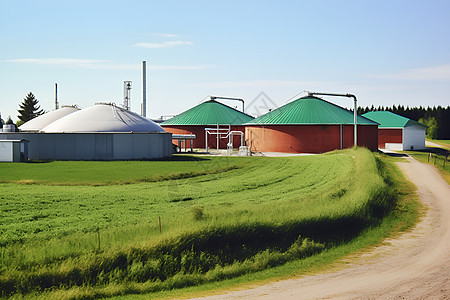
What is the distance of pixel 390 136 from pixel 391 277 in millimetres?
67068

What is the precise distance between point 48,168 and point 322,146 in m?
31.2

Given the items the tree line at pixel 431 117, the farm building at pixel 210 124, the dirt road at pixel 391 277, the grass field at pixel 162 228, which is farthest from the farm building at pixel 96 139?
A: the tree line at pixel 431 117

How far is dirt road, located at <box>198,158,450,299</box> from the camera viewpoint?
524 inches

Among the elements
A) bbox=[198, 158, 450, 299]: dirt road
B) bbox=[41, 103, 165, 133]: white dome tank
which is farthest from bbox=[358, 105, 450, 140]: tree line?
bbox=[198, 158, 450, 299]: dirt road

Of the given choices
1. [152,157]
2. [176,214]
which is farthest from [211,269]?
[152,157]

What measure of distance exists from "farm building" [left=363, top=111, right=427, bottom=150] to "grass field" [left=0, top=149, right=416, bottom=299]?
4732 centimetres

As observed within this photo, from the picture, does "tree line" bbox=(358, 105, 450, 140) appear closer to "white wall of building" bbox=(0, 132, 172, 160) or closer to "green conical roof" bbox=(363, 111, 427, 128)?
"green conical roof" bbox=(363, 111, 427, 128)

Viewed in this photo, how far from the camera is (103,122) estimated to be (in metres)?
54.0

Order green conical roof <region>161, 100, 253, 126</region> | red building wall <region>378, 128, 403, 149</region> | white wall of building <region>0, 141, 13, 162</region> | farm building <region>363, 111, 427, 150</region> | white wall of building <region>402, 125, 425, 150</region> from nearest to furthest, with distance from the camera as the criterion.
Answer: white wall of building <region>0, 141, 13, 162</region> < green conical roof <region>161, 100, 253, 126</region> < farm building <region>363, 111, 427, 150</region> < red building wall <region>378, 128, 403, 149</region> < white wall of building <region>402, 125, 425, 150</region>

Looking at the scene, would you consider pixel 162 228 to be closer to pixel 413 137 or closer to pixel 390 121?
pixel 390 121

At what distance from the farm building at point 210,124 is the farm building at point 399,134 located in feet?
69.9

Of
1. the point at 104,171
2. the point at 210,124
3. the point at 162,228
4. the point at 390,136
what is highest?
the point at 210,124

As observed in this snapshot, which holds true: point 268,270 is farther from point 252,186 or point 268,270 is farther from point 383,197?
point 252,186

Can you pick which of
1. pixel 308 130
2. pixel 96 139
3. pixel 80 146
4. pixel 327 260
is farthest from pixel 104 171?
pixel 308 130
